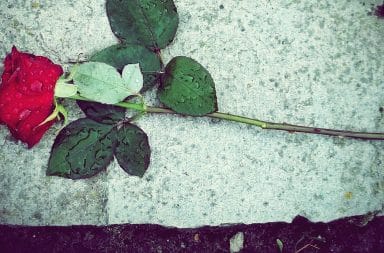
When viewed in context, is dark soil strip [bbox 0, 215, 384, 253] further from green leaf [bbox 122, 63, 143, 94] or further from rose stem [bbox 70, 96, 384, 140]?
green leaf [bbox 122, 63, 143, 94]

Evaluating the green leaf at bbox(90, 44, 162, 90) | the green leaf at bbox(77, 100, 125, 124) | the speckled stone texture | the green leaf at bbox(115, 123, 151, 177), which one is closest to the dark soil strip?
the speckled stone texture

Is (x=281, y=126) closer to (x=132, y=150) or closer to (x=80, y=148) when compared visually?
(x=132, y=150)

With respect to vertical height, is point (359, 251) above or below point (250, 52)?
below

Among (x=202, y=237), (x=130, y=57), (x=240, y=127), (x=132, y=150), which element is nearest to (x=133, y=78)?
(x=130, y=57)

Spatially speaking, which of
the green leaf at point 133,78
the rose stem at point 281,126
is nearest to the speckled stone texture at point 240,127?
the rose stem at point 281,126

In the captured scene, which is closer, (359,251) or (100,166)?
(100,166)

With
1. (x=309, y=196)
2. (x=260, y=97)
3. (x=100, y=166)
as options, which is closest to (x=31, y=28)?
A: (x=100, y=166)

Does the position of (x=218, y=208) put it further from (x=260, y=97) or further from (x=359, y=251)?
(x=359, y=251)
